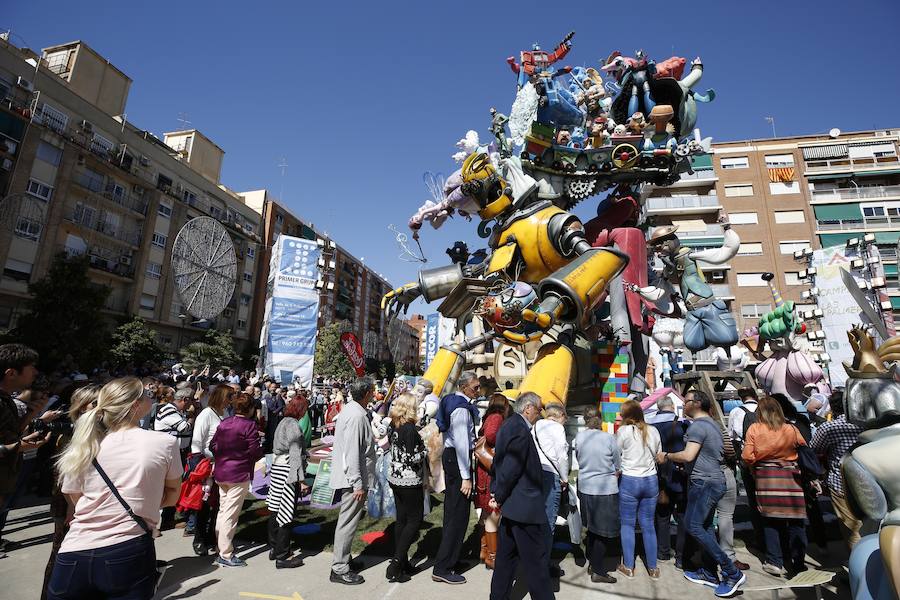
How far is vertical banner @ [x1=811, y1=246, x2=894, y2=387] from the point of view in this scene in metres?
14.6

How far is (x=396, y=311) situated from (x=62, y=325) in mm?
18480

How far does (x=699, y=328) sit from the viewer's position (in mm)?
8125

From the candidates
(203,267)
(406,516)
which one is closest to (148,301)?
(203,267)

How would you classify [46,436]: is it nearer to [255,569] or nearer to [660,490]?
[255,569]

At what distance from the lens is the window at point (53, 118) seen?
78.9ft

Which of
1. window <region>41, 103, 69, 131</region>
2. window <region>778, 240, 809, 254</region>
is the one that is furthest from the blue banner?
window <region>778, 240, 809, 254</region>

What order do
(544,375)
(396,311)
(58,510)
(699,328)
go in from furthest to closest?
(699,328) → (396,311) → (544,375) → (58,510)

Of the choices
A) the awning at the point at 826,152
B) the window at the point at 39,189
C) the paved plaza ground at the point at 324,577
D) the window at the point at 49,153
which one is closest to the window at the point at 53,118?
the window at the point at 49,153

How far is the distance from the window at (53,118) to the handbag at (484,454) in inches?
1236

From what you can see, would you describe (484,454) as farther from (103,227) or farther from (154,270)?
(154,270)

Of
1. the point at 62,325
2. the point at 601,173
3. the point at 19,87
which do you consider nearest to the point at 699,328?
the point at 601,173

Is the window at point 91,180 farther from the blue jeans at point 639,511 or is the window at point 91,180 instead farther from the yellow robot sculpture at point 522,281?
the blue jeans at point 639,511

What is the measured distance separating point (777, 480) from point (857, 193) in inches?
1628

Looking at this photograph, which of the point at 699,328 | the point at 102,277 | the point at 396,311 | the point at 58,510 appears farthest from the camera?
the point at 102,277
